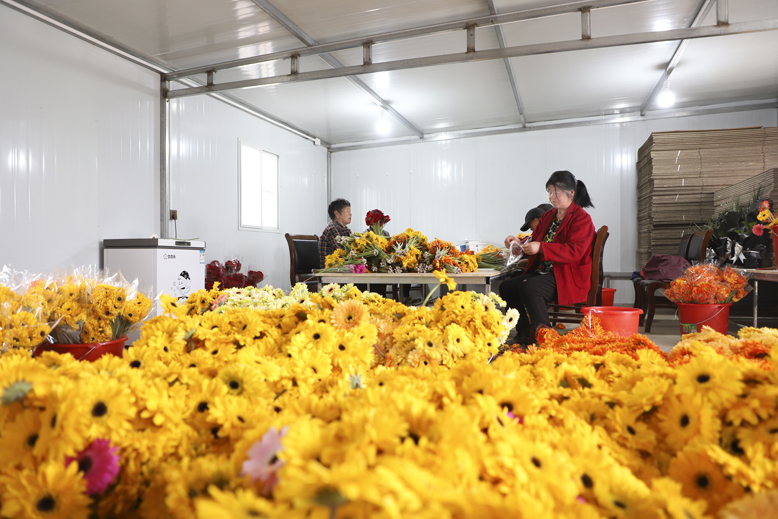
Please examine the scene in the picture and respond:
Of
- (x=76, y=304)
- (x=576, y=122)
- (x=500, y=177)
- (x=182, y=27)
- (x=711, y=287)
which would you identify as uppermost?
(x=182, y=27)

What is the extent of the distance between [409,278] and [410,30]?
2.74m

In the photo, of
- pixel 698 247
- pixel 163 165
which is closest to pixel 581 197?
pixel 698 247

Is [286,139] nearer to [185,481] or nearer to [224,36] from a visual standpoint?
[224,36]

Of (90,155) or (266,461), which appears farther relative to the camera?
(90,155)

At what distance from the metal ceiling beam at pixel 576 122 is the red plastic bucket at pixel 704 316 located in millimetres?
4842

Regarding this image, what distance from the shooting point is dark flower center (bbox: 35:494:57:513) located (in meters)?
0.41

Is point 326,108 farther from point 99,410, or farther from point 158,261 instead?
point 99,410

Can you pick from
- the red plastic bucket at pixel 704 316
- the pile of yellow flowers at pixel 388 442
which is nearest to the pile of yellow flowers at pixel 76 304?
the pile of yellow flowers at pixel 388 442

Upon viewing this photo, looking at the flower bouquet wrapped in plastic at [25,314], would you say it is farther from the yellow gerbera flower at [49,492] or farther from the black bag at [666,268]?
the black bag at [666,268]

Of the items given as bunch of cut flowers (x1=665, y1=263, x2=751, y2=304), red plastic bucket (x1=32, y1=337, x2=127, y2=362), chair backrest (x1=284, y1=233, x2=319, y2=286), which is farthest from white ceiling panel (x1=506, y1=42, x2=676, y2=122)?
red plastic bucket (x1=32, y1=337, x2=127, y2=362)

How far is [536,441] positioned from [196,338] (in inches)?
24.9

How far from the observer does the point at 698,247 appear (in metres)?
4.75

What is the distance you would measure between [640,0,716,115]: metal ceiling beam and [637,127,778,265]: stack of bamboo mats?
25.7 inches

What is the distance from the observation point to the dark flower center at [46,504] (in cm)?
Result: 41
